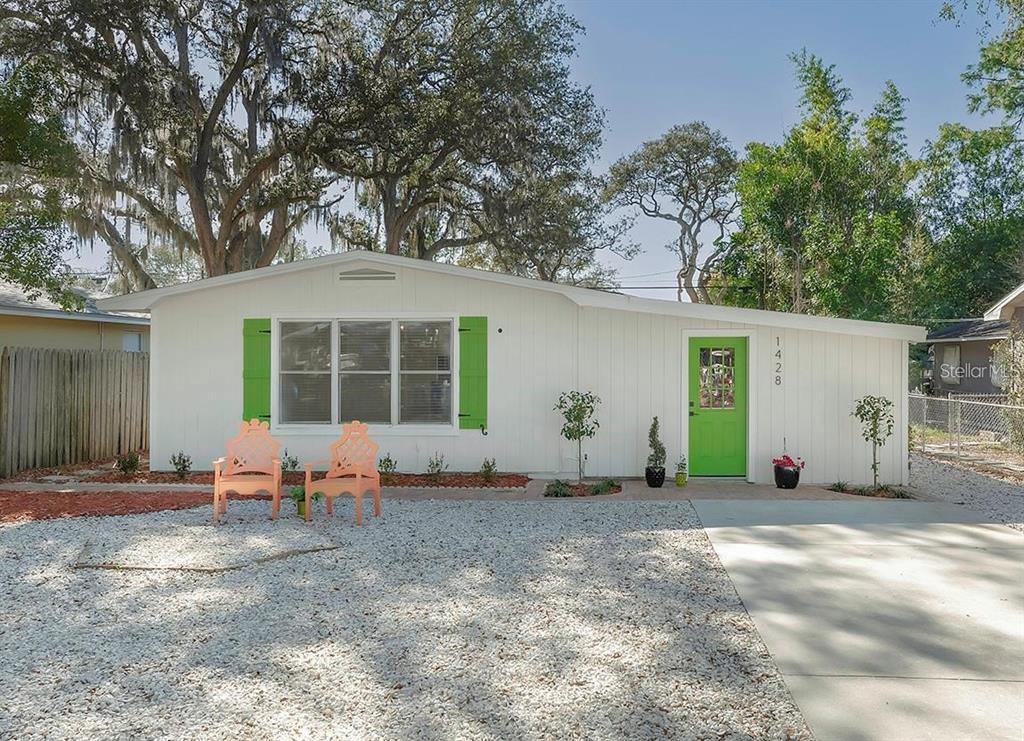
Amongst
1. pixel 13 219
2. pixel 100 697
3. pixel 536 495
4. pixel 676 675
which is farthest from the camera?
pixel 13 219

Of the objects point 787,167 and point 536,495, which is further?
A: point 787,167

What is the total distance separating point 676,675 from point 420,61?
1424 centimetres

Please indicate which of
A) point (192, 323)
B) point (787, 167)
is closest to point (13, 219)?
point (192, 323)

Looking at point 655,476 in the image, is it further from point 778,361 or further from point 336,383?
point 336,383

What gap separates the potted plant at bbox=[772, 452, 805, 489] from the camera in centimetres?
835

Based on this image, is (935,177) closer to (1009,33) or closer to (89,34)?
(1009,33)

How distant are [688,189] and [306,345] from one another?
21542 millimetres

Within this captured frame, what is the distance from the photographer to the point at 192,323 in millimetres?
9297

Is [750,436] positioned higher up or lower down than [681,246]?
lower down

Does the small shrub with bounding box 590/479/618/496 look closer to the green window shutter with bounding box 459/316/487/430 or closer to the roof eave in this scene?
the green window shutter with bounding box 459/316/487/430

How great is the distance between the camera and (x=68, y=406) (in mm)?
10070

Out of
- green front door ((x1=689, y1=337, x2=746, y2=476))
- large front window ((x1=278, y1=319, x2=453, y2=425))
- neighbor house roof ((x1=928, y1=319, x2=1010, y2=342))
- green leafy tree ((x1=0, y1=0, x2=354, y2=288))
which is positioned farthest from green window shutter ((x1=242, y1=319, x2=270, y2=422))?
neighbor house roof ((x1=928, y1=319, x2=1010, y2=342))

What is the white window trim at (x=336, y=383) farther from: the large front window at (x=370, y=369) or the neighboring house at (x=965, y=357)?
the neighboring house at (x=965, y=357)

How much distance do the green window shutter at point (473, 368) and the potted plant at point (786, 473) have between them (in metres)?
3.58
